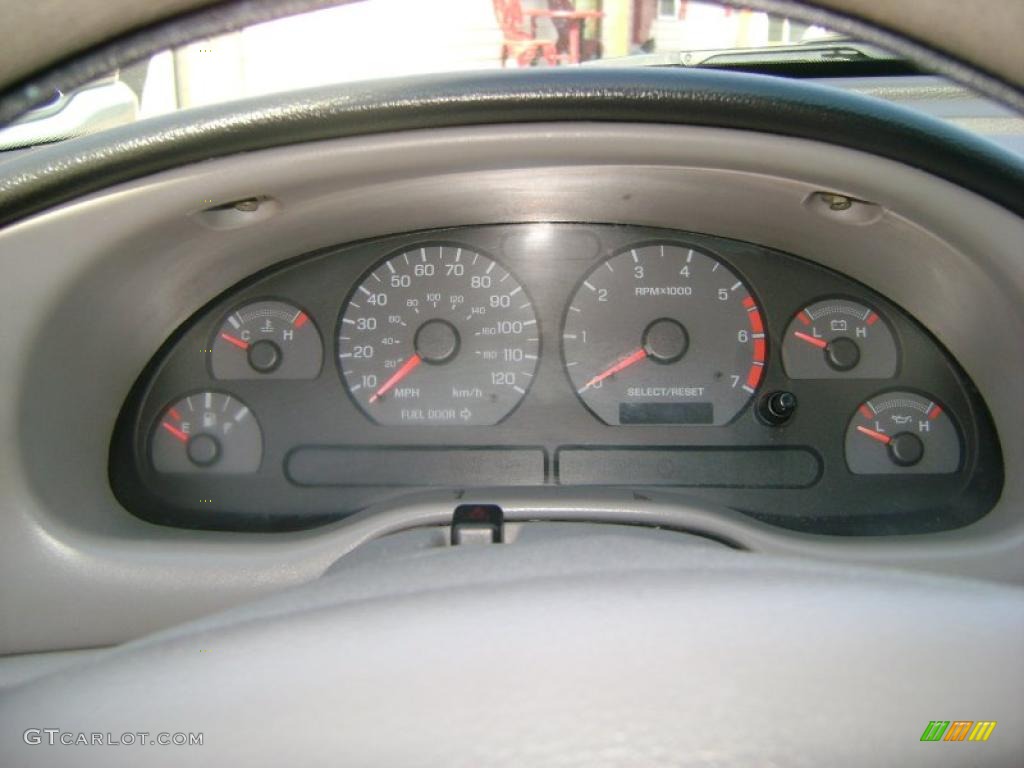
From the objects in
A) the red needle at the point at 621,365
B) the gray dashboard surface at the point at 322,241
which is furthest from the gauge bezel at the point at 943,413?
the red needle at the point at 621,365

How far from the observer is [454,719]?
39.5 inches

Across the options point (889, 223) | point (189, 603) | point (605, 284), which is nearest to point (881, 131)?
point (889, 223)

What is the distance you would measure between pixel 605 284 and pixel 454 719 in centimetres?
156

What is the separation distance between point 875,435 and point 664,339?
0.58 m

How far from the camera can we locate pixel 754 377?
2400 millimetres

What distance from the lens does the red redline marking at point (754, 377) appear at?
240cm

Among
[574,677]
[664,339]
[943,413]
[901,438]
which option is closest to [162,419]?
[664,339]

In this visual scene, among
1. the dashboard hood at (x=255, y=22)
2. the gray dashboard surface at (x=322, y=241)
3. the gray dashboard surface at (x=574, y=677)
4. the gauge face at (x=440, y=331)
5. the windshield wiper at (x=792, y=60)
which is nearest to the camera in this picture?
the dashboard hood at (x=255, y=22)

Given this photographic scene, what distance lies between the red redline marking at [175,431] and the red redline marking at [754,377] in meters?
1.42

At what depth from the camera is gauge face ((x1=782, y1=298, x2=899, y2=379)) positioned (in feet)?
7.72

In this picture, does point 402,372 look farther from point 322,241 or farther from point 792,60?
point 792,60

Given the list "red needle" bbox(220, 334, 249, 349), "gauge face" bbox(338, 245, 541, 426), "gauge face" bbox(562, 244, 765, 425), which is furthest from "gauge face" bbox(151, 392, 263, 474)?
"gauge face" bbox(562, 244, 765, 425)

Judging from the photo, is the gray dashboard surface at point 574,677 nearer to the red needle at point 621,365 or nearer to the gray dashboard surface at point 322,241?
the gray dashboard surface at point 322,241

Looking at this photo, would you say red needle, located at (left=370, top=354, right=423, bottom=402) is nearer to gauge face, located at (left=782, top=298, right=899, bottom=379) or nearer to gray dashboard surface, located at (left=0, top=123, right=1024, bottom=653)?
gray dashboard surface, located at (left=0, top=123, right=1024, bottom=653)
